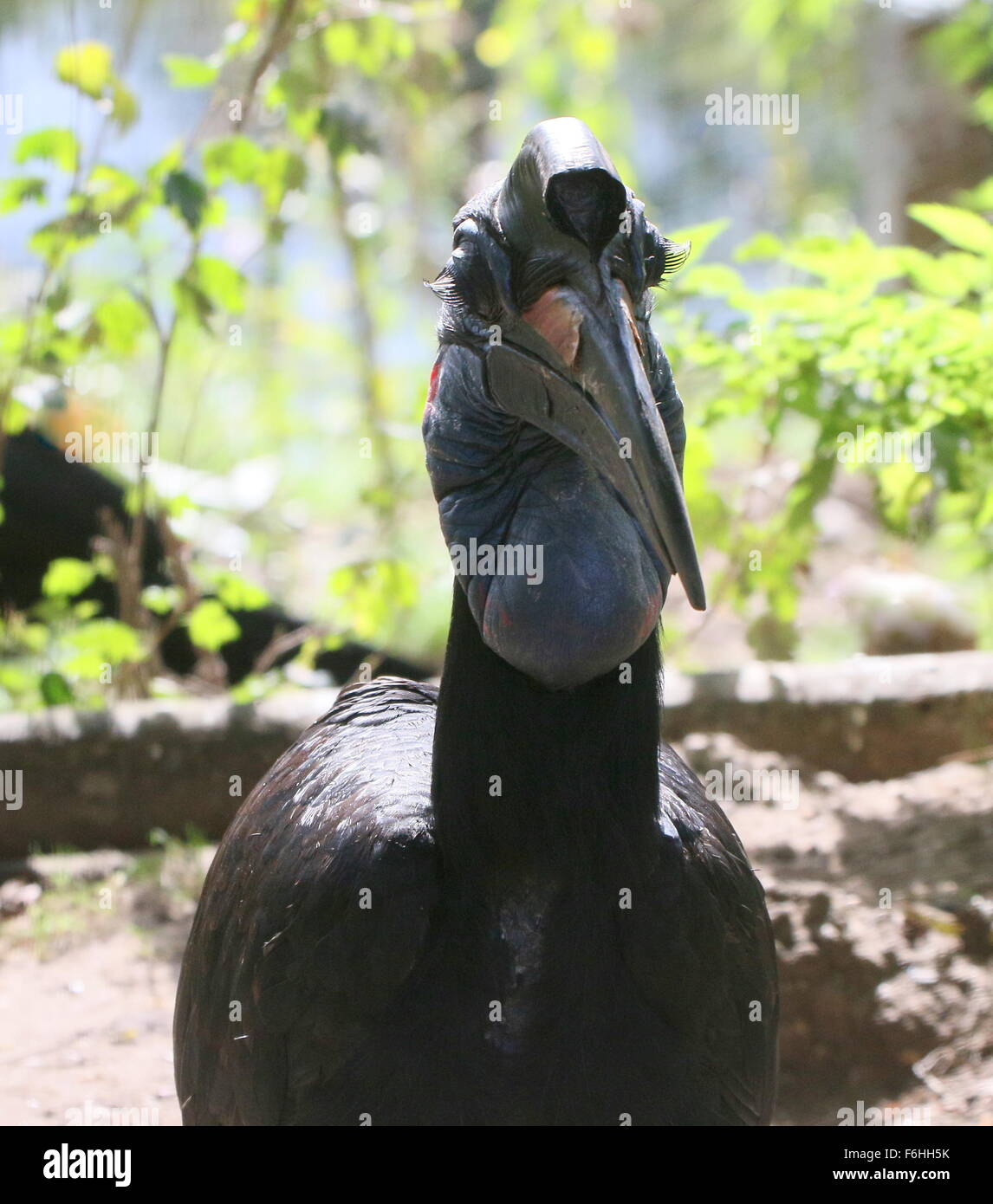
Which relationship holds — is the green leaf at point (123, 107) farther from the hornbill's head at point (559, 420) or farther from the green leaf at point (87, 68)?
the hornbill's head at point (559, 420)

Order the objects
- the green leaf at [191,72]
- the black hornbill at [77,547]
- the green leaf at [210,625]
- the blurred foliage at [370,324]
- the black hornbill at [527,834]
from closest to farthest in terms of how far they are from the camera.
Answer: the black hornbill at [527,834]
the blurred foliage at [370,324]
the green leaf at [191,72]
the green leaf at [210,625]
the black hornbill at [77,547]

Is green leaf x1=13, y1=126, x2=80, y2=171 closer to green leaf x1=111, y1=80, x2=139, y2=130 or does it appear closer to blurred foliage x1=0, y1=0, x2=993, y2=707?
blurred foliage x1=0, y1=0, x2=993, y2=707

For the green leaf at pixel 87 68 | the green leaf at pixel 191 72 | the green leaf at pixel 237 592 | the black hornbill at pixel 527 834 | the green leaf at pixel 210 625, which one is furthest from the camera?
the green leaf at pixel 210 625

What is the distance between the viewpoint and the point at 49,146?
456 centimetres

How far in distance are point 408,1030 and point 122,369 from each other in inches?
256

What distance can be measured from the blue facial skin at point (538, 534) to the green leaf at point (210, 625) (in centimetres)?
326

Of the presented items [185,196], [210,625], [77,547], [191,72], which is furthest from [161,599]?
[191,72]

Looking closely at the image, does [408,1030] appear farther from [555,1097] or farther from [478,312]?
[478,312]

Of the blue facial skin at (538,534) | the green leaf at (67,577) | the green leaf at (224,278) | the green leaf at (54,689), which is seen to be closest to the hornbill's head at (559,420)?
the blue facial skin at (538,534)

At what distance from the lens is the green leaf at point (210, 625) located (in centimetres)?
523

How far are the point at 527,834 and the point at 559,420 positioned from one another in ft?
2.12

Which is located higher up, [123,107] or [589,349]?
[123,107]

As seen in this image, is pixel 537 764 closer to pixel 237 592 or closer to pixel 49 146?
pixel 237 592

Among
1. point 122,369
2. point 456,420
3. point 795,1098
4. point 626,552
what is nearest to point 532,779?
point 626,552
